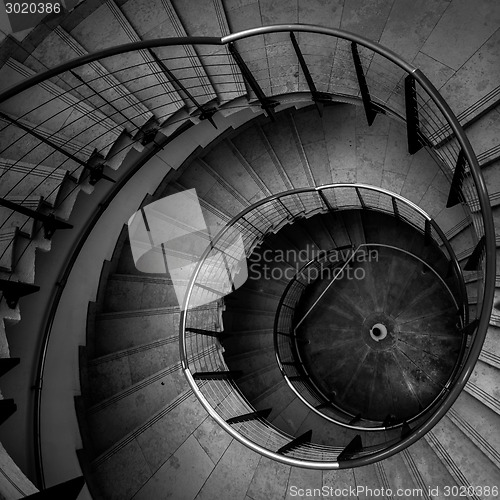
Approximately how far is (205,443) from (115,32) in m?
5.50

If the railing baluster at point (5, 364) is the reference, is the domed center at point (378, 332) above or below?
above

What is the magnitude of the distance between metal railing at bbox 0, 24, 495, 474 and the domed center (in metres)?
3.56

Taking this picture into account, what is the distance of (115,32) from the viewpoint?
5871 mm

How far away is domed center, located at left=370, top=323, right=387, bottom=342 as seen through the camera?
8641 millimetres

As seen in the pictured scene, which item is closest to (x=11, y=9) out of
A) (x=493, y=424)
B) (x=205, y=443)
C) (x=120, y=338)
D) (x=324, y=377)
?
(x=120, y=338)

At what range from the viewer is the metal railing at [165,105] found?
4.69 meters

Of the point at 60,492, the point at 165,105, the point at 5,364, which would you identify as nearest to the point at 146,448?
the point at 60,492

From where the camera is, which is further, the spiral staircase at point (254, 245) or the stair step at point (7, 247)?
the spiral staircase at point (254, 245)

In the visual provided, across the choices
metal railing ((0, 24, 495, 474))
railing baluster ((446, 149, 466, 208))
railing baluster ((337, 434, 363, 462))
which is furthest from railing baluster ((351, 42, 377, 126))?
railing baluster ((337, 434, 363, 462))

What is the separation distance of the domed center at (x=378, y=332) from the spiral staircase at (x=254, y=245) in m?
0.03

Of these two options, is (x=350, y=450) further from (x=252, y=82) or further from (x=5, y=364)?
(x=252, y=82)

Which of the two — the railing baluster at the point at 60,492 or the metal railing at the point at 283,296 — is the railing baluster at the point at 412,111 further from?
the railing baluster at the point at 60,492

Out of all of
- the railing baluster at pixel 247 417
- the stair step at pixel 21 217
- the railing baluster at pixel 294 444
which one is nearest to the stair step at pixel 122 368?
the railing baluster at pixel 247 417

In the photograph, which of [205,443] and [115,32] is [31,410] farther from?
[115,32]
